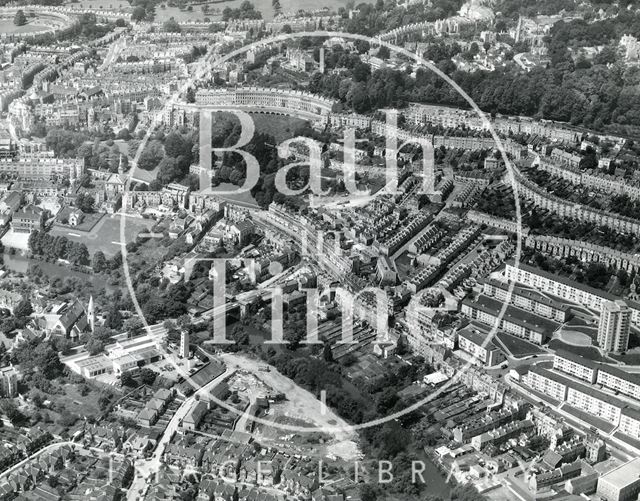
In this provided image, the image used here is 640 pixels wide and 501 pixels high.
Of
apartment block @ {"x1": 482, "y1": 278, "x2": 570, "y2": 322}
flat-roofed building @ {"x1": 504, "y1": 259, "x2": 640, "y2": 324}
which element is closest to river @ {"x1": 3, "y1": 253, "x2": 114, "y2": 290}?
apartment block @ {"x1": 482, "y1": 278, "x2": 570, "y2": 322}

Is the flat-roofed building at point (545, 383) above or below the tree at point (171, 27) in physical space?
below

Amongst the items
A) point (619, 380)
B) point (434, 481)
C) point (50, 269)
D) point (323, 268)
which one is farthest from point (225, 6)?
point (434, 481)

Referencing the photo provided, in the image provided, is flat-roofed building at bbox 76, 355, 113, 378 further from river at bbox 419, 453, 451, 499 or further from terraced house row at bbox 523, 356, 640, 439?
terraced house row at bbox 523, 356, 640, 439

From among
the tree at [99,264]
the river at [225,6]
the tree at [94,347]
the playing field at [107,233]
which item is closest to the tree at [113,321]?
the tree at [94,347]

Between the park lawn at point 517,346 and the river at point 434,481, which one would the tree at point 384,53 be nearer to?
the park lawn at point 517,346

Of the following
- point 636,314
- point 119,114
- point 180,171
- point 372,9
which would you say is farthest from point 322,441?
point 372,9
